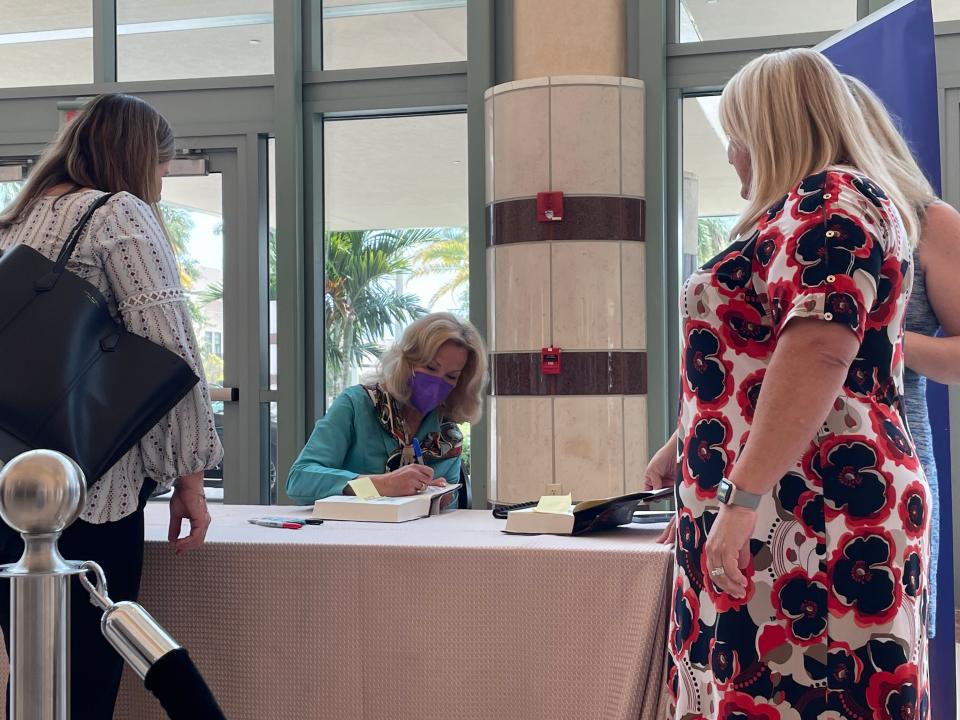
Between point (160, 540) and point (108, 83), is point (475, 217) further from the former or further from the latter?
point (160, 540)

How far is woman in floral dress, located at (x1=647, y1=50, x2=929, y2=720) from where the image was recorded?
1523 millimetres

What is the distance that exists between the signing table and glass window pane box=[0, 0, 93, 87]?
3.80 m

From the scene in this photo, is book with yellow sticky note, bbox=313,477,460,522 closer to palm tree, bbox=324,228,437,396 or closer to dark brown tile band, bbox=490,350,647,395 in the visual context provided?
dark brown tile band, bbox=490,350,647,395

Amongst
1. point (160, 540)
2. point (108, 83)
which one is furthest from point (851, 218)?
point (108, 83)

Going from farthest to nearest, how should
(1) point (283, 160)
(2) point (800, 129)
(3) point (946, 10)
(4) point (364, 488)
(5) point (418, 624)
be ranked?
(1) point (283, 160) < (3) point (946, 10) < (4) point (364, 488) < (5) point (418, 624) < (2) point (800, 129)

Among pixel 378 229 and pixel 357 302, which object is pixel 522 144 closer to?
pixel 378 229

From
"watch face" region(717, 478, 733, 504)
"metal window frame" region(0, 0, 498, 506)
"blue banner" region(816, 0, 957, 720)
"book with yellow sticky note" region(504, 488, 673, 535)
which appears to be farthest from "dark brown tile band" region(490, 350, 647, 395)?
"watch face" region(717, 478, 733, 504)

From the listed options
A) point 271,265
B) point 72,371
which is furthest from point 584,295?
point 72,371

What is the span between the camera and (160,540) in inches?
91.4

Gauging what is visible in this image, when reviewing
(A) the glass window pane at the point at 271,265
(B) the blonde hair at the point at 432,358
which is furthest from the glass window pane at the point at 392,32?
(B) the blonde hair at the point at 432,358

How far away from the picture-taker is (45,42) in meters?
5.41

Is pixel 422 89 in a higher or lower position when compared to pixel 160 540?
higher

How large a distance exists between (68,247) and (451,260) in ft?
10.8

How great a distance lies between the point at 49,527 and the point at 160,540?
1575mm
